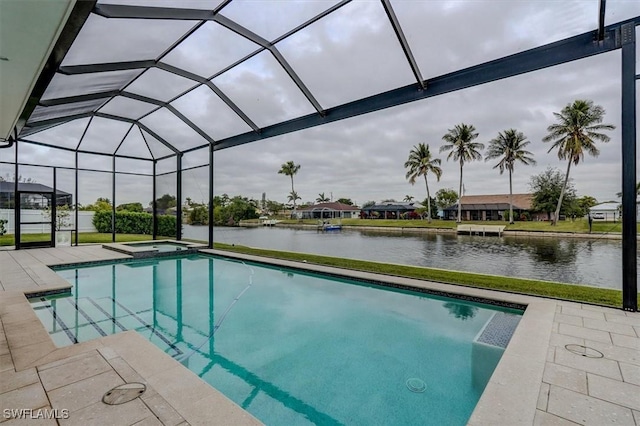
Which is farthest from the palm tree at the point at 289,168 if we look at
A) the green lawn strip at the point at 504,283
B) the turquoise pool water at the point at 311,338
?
the turquoise pool water at the point at 311,338

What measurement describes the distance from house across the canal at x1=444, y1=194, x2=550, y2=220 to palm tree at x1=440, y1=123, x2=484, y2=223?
8.54 metres

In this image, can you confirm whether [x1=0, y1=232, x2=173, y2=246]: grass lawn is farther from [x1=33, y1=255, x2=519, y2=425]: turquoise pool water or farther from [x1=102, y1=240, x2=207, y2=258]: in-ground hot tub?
[x1=33, y1=255, x2=519, y2=425]: turquoise pool water

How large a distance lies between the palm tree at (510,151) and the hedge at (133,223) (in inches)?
984

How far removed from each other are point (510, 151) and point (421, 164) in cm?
802

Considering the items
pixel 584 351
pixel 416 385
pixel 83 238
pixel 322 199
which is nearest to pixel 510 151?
pixel 584 351

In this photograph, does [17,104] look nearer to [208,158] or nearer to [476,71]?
[476,71]

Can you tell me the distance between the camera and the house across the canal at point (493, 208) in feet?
101

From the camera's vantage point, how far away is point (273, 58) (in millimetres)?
4879

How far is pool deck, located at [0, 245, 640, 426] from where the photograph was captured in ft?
5.62

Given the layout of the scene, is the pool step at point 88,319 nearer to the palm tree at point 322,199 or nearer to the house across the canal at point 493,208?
the house across the canal at point 493,208

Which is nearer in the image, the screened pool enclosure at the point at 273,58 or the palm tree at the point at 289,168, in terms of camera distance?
the screened pool enclosure at the point at 273,58

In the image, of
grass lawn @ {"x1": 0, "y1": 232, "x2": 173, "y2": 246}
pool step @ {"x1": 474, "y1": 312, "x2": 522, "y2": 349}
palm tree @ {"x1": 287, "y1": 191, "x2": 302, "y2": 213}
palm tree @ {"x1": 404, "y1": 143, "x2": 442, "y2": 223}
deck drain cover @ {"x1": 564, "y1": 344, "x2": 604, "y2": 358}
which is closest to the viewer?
deck drain cover @ {"x1": 564, "y1": 344, "x2": 604, "y2": 358}

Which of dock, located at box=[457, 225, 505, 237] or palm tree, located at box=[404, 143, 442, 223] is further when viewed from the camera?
palm tree, located at box=[404, 143, 442, 223]

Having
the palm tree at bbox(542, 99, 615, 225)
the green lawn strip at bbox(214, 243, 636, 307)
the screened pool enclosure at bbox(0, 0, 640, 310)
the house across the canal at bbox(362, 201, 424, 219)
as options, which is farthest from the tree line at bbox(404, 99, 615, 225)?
the screened pool enclosure at bbox(0, 0, 640, 310)
